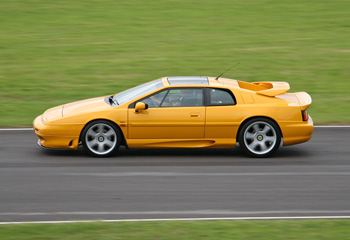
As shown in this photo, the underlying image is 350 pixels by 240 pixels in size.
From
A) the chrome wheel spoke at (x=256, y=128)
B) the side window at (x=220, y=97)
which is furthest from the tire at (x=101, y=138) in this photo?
the chrome wheel spoke at (x=256, y=128)

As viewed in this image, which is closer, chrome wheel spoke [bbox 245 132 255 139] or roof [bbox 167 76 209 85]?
chrome wheel spoke [bbox 245 132 255 139]

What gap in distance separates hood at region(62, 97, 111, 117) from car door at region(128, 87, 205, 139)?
0.56m

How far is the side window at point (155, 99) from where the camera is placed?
10461mm

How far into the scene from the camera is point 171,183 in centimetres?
906

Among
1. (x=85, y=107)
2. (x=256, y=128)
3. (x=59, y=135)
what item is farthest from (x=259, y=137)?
(x=59, y=135)

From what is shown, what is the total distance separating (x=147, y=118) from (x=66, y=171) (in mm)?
1650

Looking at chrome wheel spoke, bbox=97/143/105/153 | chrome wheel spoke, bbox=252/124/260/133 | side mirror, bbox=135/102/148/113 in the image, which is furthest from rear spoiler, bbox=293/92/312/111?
chrome wheel spoke, bbox=97/143/105/153

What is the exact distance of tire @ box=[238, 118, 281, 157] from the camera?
412 inches

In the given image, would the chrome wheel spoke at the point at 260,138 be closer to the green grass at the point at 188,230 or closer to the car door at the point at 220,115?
the car door at the point at 220,115

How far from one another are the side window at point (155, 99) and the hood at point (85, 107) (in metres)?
0.67

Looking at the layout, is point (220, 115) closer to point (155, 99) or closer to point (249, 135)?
point (249, 135)

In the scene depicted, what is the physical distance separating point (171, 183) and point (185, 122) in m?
1.62

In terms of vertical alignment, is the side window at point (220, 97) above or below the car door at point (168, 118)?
above

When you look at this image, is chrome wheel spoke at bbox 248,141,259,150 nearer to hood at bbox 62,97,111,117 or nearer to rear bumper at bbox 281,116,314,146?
rear bumper at bbox 281,116,314,146
